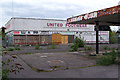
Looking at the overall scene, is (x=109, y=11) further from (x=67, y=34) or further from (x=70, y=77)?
(x=67, y=34)

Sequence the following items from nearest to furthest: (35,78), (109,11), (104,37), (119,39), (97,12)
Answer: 1. (35,78)
2. (109,11)
3. (97,12)
4. (119,39)
5. (104,37)

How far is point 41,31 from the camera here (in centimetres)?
3369

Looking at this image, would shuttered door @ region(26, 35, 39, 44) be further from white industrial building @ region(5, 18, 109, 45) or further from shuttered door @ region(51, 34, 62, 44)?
shuttered door @ region(51, 34, 62, 44)

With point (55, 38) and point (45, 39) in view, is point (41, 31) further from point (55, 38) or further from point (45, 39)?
point (55, 38)

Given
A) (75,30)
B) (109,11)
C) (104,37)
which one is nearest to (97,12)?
(109,11)

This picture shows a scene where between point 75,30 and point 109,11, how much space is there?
87.3ft

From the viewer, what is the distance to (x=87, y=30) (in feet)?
126

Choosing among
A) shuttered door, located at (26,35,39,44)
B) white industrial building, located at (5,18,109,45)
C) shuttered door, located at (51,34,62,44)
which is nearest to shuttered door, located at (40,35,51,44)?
white industrial building, located at (5,18,109,45)

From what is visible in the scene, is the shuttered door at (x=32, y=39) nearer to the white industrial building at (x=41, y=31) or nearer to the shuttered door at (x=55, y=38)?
the white industrial building at (x=41, y=31)

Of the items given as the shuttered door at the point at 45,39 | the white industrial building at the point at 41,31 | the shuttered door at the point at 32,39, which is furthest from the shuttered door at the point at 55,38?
the shuttered door at the point at 32,39

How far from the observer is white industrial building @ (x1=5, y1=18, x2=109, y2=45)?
3159 cm

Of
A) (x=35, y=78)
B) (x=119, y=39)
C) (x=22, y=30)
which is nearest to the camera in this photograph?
(x=35, y=78)

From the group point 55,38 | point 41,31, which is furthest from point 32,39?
point 55,38

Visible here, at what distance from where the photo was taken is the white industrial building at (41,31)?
1244 inches
